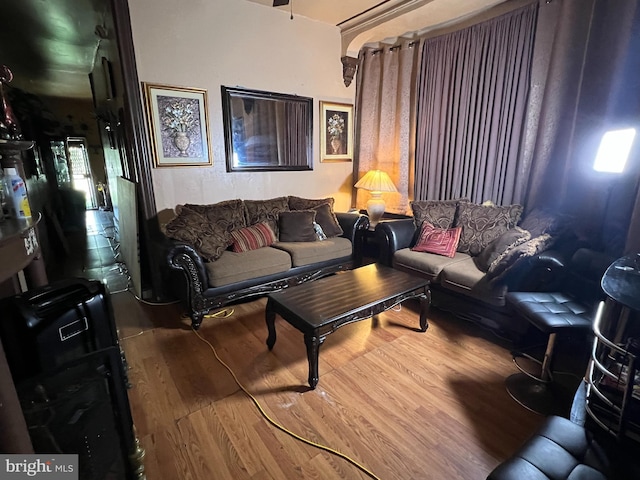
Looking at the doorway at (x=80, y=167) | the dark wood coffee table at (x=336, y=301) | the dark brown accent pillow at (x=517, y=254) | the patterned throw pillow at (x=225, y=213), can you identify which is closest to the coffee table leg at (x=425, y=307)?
the dark wood coffee table at (x=336, y=301)

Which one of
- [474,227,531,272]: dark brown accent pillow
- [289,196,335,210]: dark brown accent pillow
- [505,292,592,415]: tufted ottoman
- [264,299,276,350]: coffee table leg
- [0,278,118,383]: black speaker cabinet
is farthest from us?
[289,196,335,210]: dark brown accent pillow

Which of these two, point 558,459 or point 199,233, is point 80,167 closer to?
point 199,233

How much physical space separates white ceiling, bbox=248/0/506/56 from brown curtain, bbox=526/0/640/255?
0.78 meters

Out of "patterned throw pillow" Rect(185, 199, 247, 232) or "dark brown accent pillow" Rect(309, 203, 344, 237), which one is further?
"dark brown accent pillow" Rect(309, 203, 344, 237)

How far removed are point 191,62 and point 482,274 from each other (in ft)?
10.3

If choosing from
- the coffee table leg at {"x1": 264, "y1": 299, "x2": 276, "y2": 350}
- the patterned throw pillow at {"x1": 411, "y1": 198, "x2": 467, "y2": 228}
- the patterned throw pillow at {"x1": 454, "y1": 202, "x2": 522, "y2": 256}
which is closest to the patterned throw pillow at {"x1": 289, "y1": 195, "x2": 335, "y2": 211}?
the patterned throw pillow at {"x1": 411, "y1": 198, "x2": 467, "y2": 228}

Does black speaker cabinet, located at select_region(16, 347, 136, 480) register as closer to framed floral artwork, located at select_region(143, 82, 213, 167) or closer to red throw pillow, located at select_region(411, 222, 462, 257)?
framed floral artwork, located at select_region(143, 82, 213, 167)

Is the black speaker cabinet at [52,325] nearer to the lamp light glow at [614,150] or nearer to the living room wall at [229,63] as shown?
the living room wall at [229,63]

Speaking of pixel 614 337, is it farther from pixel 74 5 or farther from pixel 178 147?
pixel 74 5

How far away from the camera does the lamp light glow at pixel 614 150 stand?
76.8 inches

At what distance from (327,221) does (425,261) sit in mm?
1161

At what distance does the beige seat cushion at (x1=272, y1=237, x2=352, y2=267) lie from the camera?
300 centimetres

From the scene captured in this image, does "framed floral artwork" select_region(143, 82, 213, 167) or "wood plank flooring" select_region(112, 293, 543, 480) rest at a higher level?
"framed floral artwork" select_region(143, 82, 213, 167)

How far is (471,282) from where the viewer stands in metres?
2.42
